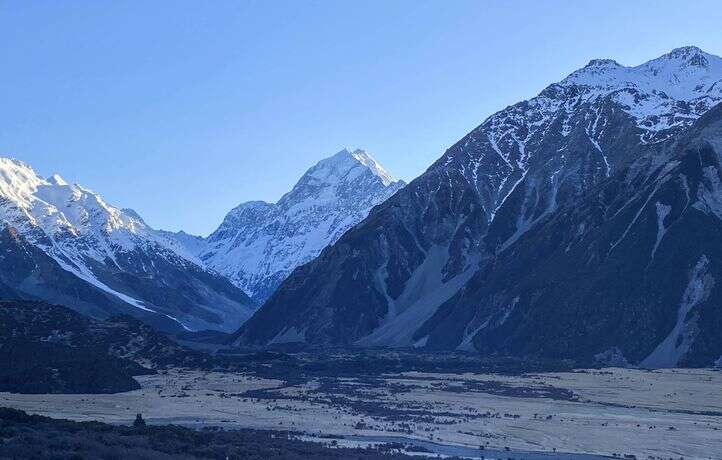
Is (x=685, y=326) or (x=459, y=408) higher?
(x=685, y=326)

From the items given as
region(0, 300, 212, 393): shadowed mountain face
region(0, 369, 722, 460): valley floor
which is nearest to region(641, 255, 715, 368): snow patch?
region(0, 369, 722, 460): valley floor

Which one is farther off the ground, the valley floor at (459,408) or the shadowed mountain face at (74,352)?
the shadowed mountain face at (74,352)

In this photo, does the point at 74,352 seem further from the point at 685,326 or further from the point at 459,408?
the point at 685,326

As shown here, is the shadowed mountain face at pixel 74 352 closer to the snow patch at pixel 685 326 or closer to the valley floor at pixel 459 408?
the valley floor at pixel 459 408

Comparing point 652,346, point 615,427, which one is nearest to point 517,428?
point 615,427

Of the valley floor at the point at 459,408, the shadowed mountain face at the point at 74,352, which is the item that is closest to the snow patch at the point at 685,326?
the valley floor at the point at 459,408

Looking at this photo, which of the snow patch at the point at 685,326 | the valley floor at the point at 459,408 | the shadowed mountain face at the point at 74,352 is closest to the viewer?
the valley floor at the point at 459,408

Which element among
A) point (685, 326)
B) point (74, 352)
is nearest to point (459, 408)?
point (74, 352)

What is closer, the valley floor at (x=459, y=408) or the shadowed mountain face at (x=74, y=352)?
the valley floor at (x=459, y=408)
